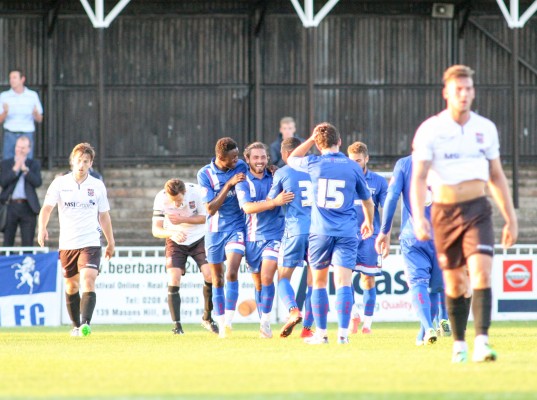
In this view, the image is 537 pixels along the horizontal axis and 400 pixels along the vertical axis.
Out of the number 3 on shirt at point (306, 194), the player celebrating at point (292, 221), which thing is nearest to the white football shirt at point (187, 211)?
the player celebrating at point (292, 221)

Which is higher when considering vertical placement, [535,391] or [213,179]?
[213,179]

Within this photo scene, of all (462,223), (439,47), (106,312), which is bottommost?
(106,312)

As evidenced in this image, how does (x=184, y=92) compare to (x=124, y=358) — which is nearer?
(x=124, y=358)

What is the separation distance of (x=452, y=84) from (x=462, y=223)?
105cm

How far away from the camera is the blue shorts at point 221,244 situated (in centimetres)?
1534

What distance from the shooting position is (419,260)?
44.5 ft

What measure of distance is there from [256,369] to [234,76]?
19260 millimetres

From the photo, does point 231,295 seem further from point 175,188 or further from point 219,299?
point 175,188

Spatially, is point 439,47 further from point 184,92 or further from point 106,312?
point 106,312

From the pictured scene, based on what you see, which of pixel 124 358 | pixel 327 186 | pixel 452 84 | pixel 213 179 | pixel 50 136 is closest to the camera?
pixel 452 84

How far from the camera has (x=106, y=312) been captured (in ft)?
63.8

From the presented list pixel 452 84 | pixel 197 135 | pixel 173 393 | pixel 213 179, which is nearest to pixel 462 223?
pixel 452 84

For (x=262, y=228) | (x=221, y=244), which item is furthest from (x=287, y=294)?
(x=221, y=244)

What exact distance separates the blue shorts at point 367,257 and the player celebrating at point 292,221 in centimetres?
137
